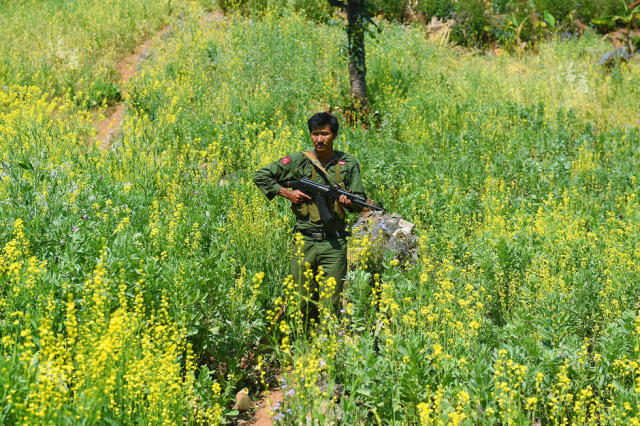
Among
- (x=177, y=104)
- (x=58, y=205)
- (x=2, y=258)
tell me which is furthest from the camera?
(x=177, y=104)

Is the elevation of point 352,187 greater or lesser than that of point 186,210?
greater

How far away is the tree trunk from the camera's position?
33.6 feet

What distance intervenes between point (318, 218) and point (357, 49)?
6521 mm

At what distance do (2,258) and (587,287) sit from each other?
16.8 ft

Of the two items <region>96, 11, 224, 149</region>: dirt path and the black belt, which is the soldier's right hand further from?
<region>96, 11, 224, 149</region>: dirt path

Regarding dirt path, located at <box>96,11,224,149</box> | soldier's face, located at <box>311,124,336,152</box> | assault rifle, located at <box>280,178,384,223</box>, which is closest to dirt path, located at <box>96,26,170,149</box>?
dirt path, located at <box>96,11,224,149</box>

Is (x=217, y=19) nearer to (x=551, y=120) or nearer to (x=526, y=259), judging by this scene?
(x=551, y=120)

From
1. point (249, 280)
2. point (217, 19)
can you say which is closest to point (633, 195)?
point (249, 280)

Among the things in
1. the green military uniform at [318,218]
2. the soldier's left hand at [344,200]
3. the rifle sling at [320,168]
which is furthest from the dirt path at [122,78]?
the soldier's left hand at [344,200]

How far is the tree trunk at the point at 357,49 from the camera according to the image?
1025cm

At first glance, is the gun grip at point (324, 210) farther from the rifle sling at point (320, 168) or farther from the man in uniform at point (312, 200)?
the rifle sling at point (320, 168)

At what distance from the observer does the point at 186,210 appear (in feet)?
19.0

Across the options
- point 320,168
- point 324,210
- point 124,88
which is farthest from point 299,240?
point 124,88

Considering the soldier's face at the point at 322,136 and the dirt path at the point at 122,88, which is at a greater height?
the soldier's face at the point at 322,136
